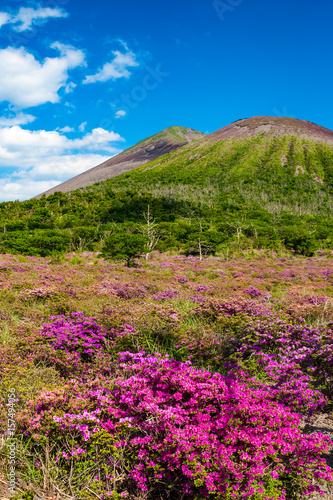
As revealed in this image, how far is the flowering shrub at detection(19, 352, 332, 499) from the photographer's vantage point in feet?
7.13

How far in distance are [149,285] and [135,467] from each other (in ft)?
29.4

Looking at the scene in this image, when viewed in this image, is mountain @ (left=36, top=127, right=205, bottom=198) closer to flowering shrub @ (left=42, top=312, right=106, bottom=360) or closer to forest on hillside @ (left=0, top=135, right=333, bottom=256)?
forest on hillside @ (left=0, top=135, right=333, bottom=256)

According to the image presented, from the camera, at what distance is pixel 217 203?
6806cm

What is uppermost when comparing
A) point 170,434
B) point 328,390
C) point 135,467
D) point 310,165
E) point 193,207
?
point 310,165

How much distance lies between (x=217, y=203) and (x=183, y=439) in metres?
68.1

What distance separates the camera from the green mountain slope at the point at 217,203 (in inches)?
1432

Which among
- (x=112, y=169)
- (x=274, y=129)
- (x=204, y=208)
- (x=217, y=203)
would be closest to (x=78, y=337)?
(x=204, y=208)

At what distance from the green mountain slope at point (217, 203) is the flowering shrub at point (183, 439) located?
23796 millimetres

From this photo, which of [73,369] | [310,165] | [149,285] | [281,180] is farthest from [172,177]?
[73,369]

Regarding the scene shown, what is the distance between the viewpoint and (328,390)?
13.3 feet

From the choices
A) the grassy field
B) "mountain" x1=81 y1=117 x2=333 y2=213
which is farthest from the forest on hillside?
the grassy field

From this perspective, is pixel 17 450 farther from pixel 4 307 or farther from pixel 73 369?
pixel 4 307

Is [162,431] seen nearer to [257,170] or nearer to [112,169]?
Result: [257,170]

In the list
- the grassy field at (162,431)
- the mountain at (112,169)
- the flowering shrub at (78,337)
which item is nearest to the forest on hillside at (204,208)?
the flowering shrub at (78,337)
